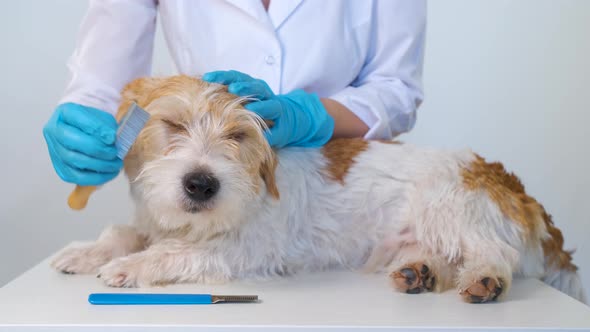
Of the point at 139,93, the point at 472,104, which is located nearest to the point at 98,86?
the point at 139,93

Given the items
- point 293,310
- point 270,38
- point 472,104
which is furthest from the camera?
point 472,104

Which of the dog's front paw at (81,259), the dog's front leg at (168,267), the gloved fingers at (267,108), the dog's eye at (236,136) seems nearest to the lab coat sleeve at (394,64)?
the gloved fingers at (267,108)

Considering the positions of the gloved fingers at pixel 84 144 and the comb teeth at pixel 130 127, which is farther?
the gloved fingers at pixel 84 144

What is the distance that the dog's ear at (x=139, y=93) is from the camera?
1781 mm

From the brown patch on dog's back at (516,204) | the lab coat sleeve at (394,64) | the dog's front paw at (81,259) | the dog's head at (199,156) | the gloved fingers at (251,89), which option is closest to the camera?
the dog's head at (199,156)

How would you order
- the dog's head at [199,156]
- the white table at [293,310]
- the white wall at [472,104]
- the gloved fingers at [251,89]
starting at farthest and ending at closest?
the white wall at [472,104]
the gloved fingers at [251,89]
the dog's head at [199,156]
the white table at [293,310]

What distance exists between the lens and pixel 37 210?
338 cm

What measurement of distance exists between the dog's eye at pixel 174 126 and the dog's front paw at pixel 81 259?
16.7 inches

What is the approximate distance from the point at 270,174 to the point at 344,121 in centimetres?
46

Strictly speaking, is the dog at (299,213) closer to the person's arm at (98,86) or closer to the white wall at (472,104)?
the person's arm at (98,86)

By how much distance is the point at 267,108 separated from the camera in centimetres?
177

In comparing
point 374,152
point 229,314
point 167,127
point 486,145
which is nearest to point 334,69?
point 374,152

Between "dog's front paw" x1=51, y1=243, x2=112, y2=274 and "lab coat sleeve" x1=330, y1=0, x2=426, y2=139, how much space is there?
2.70 ft

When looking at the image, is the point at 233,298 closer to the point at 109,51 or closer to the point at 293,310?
the point at 293,310
